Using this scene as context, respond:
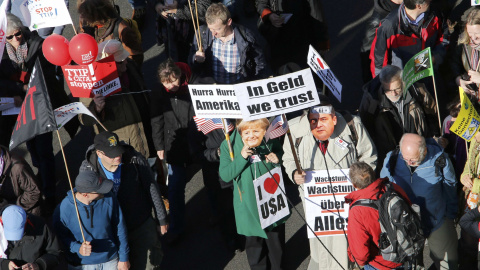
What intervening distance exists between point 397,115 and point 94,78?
10.5 feet

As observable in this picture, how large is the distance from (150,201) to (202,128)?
0.94 m

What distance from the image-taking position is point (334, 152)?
6383 millimetres

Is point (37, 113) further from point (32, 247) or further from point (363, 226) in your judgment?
point (363, 226)

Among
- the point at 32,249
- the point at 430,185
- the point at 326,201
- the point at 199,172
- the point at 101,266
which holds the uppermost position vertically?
the point at 430,185

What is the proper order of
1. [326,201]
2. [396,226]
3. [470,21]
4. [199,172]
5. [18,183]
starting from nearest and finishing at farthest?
[396,226]
[326,201]
[18,183]
[470,21]
[199,172]

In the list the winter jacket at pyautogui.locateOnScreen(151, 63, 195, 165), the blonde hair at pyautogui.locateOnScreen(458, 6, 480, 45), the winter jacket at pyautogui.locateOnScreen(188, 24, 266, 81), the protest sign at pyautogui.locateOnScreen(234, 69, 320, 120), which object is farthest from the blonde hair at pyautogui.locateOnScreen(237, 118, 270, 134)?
the blonde hair at pyautogui.locateOnScreen(458, 6, 480, 45)

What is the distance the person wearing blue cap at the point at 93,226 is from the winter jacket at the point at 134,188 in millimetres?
222

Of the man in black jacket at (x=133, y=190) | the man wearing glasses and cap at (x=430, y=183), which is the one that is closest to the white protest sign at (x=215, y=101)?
the man in black jacket at (x=133, y=190)

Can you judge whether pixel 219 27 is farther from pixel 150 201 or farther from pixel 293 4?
pixel 150 201

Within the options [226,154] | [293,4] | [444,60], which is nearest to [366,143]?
[226,154]

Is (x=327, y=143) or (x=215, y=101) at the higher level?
(x=215, y=101)

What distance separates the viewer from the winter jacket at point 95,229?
596cm

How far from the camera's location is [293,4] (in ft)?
27.7

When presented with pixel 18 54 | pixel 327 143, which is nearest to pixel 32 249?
pixel 327 143
